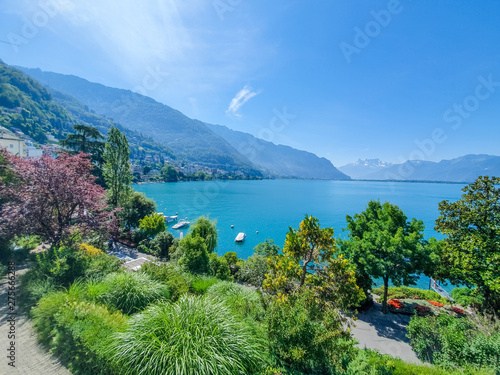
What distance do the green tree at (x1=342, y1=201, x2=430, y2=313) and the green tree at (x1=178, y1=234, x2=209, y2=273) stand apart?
910 centimetres

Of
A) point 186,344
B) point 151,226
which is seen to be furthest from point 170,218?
point 186,344

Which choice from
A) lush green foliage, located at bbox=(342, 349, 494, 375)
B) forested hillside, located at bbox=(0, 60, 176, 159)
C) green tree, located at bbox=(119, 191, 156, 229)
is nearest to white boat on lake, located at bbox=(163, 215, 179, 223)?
green tree, located at bbox=(119, 191, 156, 229)

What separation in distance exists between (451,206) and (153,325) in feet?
42.9

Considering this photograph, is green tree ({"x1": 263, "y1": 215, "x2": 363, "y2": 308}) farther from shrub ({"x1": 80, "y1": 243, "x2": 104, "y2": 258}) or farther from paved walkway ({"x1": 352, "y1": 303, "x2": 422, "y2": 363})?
shrub ({"x1": 80, "y1": 243, "x2": 104, "y2": 258})

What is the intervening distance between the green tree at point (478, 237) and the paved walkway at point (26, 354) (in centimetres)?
1339

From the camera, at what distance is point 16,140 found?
38312 millimetres

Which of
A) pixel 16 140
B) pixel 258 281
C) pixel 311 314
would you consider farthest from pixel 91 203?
pixel 16 140

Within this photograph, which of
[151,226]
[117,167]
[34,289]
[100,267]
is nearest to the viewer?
[34,289]

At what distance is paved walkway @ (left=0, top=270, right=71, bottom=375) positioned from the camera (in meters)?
4.36

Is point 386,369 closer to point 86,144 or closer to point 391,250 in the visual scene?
point 391,250

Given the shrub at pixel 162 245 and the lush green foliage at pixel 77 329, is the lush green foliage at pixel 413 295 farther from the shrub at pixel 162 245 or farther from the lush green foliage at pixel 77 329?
the lush green foliage at pixel 77 329

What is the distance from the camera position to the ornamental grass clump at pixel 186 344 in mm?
3389

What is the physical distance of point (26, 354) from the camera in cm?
476

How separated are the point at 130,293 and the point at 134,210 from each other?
20117 mm
